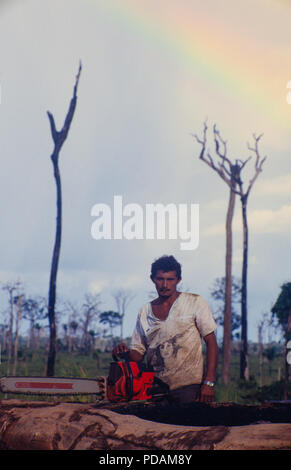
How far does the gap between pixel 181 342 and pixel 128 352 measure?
0.35m

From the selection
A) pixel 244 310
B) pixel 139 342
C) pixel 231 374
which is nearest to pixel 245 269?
pixel 244 310

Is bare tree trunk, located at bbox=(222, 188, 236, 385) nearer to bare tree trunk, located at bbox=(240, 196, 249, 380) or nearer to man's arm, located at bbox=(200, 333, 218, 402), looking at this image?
bare tree trunk, located at bbox=(240, 196, 249, 380)

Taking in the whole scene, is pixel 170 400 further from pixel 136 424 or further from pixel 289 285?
pixel 289 285

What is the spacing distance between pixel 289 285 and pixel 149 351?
24.3 meters

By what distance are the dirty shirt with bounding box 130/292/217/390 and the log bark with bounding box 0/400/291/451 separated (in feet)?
1.66

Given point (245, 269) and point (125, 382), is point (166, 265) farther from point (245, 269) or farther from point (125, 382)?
point (245, 269)

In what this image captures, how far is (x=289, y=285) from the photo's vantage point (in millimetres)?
27312

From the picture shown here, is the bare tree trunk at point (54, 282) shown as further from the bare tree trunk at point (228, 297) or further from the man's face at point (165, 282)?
the man's face at point (165, 282)

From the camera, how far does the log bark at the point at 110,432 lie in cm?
225

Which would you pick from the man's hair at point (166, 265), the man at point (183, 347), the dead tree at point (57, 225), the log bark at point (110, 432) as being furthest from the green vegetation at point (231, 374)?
the log bark at point (110, 432)

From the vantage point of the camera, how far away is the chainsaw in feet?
11.1

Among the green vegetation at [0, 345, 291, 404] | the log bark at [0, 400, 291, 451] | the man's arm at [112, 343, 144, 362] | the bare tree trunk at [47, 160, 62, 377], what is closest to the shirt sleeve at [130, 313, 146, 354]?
the man's arm at [112, 343, 144, 362]

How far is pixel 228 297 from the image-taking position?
1964cm

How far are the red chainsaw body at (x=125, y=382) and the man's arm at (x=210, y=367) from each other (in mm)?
431
